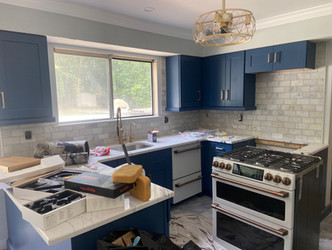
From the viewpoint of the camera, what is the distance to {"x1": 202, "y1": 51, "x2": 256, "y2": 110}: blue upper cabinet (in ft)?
11.9

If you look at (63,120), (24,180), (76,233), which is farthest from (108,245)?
(63,120)

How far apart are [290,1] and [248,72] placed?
1.06 meters

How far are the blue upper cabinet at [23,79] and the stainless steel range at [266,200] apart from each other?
192 centimetres

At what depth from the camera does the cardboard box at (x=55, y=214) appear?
47.9 inches

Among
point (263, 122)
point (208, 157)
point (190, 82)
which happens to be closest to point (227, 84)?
point (190, 82)

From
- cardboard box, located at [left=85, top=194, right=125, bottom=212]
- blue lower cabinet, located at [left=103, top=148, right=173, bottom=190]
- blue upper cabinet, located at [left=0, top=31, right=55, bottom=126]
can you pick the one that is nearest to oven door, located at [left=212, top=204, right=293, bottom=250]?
blue lower cabinet, located at [left=103, top=148, right=173, bottom=190]

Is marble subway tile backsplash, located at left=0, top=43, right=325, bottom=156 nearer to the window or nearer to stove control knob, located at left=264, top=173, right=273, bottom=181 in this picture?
the window

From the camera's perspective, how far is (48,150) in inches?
95.0

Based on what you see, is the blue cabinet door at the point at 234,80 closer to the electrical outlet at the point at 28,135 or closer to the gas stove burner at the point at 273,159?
the gas stove burner at the point at 273,159

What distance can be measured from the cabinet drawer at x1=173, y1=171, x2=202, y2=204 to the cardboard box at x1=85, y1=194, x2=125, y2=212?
2.00 meters

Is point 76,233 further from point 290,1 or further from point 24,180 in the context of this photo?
Answer: point 290,1

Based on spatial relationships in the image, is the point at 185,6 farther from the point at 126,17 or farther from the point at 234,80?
the point at 234,80

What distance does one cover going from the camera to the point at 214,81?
3957 mm

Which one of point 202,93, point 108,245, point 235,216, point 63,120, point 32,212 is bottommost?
point 235,216
